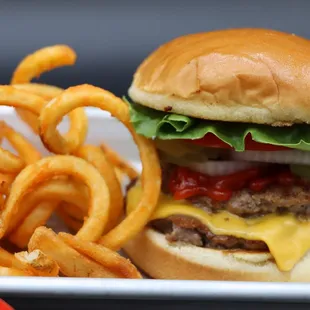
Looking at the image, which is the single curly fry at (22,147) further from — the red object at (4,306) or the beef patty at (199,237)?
the red object at (4,306)

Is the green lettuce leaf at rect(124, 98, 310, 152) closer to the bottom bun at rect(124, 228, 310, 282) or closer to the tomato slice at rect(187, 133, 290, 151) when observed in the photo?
the tomato slice at rect(187, 133, 290, 151)

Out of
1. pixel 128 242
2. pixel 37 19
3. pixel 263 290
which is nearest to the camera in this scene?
pixel 263 290

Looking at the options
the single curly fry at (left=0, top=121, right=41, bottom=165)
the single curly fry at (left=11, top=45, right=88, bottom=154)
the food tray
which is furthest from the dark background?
the food tray

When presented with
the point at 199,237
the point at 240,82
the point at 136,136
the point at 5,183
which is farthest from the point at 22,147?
the point at 240,82

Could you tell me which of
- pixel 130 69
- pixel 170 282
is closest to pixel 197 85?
pixel 170 282

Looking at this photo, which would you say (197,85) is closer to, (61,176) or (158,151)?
(158,151)

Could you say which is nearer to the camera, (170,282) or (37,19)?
(170,282)

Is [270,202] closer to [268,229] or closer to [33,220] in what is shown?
[268,229]
